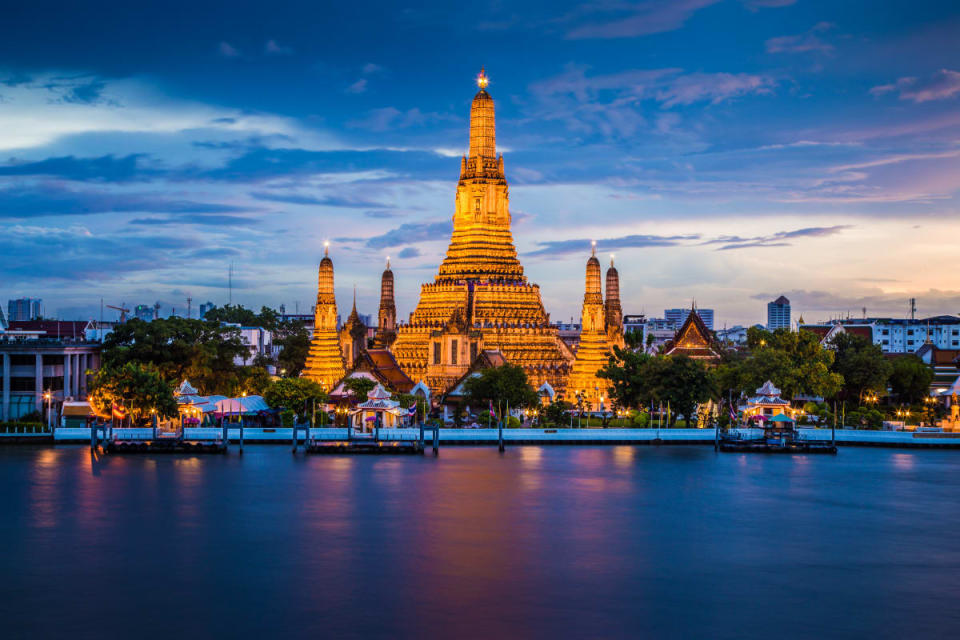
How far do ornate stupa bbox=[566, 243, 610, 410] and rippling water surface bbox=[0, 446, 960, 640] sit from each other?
20931 millimetres

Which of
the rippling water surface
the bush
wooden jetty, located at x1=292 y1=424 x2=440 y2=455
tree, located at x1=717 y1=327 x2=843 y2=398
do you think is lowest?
the rippling water surface

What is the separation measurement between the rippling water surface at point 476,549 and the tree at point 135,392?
5.70 meters

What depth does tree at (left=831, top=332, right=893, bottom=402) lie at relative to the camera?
3216 inches

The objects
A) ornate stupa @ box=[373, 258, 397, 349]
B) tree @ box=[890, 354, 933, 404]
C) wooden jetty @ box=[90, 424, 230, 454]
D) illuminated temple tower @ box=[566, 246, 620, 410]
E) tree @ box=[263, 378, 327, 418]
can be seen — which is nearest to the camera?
wooden jetty @ box=[90, 424, 230, 454]

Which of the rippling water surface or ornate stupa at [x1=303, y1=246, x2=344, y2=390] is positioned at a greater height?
ornate stupa at [x1=303, y1=246, x2=344, y2=390]

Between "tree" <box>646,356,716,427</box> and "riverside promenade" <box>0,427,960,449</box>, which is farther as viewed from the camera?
"tree" <box>646,356,716,427</box>

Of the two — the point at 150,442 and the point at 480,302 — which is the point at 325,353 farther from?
the point at 150,442

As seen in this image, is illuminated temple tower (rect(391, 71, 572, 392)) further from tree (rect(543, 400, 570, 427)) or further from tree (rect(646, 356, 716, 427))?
tree (rect(646, 356, 716, 427))

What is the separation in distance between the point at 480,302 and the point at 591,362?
10428 millimetres

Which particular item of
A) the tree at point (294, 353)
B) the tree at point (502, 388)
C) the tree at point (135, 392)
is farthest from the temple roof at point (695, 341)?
the tree at point (135, 392)

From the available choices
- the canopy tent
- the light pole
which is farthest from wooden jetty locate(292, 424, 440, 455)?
the light pole

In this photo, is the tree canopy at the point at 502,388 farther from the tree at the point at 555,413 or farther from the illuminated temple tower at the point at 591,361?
the illuminated temple tower at the point at 591,361

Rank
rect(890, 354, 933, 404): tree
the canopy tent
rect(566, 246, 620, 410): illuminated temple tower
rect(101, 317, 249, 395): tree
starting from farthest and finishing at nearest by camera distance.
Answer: rect(890, 354, 933, 404): tree → rect(566, 246, 620, 410): illuminated temple tower → rect(101, 317, 249, 395): tree → the canopy tent

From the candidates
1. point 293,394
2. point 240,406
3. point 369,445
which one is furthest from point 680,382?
point 240,406
